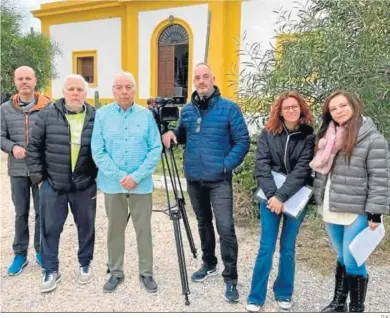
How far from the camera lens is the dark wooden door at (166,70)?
14.9 meters

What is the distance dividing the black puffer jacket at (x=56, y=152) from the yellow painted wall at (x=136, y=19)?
7.48 meters

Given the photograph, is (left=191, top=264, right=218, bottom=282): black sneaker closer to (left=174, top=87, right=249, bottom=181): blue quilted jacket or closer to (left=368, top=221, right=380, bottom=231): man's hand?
(left=174, top=87, right=249, bottom=181): blue quilted jacket

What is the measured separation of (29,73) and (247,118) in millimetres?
2345

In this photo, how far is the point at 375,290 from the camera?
3650mm

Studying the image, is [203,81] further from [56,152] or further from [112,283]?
[112,283]

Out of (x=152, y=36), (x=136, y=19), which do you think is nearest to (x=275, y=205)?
(x=152, y=36)

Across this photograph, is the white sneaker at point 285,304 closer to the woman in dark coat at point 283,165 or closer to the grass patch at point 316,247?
the woman in dark coat at point 283,165

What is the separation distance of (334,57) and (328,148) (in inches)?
51.5

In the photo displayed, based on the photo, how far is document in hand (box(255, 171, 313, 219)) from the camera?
9.68 ft

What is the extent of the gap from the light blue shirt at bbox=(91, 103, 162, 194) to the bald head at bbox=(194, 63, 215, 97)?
1.63 feet

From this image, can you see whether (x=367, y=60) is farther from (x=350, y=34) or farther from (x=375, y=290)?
(x=375, y=290)

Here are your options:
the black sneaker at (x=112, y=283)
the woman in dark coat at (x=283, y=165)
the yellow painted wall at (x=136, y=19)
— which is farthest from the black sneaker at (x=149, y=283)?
the yellow painted wall at (x=136, y=19)

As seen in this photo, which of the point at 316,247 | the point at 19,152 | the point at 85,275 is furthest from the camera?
the point at 316,247

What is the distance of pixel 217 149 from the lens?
11.0 feet
